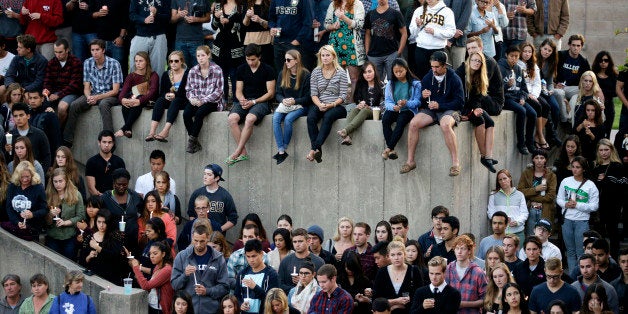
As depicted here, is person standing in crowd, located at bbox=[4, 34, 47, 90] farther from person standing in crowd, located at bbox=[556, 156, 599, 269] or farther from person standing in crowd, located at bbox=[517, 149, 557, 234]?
person standing in crowd, located at bbox=[556, 156, 599, 269]

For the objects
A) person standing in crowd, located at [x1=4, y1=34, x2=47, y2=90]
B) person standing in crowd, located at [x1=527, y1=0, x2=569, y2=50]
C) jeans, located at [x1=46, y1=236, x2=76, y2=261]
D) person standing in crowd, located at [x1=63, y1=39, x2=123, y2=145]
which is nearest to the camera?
jeans, located at [x1=46, y1=236, x2=76, y2=261]

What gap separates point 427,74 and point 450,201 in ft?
5.38

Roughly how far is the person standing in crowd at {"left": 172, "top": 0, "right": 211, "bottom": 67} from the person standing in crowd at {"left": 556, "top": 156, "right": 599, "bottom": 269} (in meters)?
5.78

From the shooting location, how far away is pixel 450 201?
20297 mm

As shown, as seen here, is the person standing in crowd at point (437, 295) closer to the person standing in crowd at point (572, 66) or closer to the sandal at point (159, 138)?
the sandal at point (159, 138)

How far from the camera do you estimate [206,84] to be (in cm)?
2170

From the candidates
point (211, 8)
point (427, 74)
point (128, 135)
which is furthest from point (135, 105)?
point (427, 74)

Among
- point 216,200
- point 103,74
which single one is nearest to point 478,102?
point 216,200

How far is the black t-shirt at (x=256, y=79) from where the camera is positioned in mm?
21359

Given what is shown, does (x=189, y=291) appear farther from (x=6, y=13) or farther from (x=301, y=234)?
(x=6, y=13)

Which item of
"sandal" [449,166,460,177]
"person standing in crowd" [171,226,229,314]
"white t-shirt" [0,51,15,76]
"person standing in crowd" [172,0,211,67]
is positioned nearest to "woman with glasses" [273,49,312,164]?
"sandal" [449,166,460,177]

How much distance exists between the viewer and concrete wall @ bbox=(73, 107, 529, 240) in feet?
67.1

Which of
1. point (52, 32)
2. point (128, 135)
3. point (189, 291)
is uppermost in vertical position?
point (52, 32)

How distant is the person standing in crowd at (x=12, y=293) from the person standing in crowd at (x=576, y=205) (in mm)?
7018
